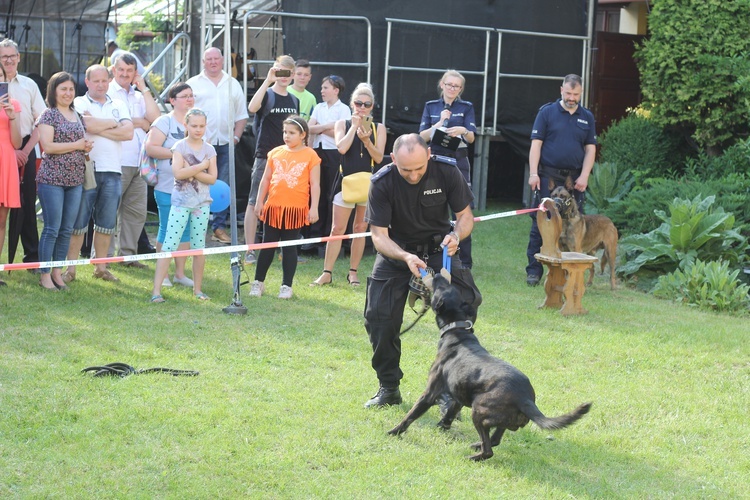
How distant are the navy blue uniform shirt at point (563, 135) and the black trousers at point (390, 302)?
3.87 metres

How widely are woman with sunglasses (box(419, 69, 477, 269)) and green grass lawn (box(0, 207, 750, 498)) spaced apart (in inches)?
50.4

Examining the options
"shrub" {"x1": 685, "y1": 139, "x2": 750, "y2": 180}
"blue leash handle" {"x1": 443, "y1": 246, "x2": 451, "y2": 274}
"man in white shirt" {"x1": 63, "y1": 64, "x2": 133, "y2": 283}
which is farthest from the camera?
"shrub" {"x1": 685, "y1": 139, "x2": 750, "y2": 180}

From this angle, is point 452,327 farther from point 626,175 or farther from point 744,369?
point 626,175

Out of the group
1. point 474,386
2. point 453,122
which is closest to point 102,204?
point 453,122

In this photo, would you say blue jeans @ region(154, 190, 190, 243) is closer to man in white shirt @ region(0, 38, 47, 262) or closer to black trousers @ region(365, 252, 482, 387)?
man in white shirt @ region(0, 38, 47, 262)

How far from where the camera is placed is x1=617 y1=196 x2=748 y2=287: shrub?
9047 mm

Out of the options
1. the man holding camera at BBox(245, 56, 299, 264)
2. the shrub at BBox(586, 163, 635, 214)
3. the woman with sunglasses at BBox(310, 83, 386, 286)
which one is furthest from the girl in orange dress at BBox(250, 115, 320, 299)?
the shrub at BBox(586, 163, 635, 214)

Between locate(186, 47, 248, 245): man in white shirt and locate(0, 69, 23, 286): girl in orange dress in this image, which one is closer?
locate(0, 69, 23, 286): girl in orange dress

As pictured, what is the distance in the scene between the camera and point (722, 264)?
353 inches

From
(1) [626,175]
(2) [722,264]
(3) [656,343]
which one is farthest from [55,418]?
(1) [626,175]

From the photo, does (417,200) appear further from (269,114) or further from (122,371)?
(269,114)

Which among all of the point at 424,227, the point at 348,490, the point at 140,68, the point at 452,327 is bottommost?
the point at 348,490

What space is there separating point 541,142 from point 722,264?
2.12 m

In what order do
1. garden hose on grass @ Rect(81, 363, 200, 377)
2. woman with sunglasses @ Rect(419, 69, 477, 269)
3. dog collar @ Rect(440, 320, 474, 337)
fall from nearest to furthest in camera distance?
1. dog collar @ Rect(440, 320, 474, 337)
2. garden hose on grass @ Rect(81, 363, 200, 377)
3. woman with sunglasses @ Rect(419, 69, 477, 269)
